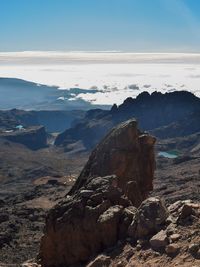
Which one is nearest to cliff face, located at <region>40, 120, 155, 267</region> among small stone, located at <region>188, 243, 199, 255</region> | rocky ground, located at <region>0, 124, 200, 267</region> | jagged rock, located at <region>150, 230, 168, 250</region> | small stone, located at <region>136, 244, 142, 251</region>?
rocky ground, located at <region>0, 124, 200, 267</region>

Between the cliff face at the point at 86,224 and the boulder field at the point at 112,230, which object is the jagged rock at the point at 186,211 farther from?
the cliff face at the point at 86,224

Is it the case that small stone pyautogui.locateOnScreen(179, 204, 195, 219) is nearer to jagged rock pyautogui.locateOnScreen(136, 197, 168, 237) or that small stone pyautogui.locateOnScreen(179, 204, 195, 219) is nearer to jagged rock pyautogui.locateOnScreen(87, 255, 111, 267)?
jagged rock pyautogui.locateOnScreen(136, 197, 168, 237)

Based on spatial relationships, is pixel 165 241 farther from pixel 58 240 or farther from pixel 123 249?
pixel 58 240

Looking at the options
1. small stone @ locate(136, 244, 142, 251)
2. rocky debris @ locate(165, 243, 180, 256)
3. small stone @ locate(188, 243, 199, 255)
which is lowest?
small stone @ locate(136, 244, 142, 251)

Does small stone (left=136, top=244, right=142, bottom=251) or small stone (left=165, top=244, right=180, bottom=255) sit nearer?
small stone (left=165, top=244, right=180, bottom=255)

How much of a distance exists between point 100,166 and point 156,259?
23533mm

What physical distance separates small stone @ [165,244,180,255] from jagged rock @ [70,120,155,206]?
22584mm

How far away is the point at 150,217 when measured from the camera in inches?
882

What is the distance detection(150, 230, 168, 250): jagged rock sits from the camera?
20.6 m

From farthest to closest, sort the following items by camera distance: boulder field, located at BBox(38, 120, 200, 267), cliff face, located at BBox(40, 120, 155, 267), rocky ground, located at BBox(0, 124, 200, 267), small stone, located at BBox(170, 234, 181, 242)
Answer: cliff face, located at BBox(40, 120, 155, 267)
boulder field, located at BBox(38, 120, 200, 267)
small stone, located at BBox(170, 234, 181, 242)
rocky ground, located at BBox(0, 124, 200, 267)

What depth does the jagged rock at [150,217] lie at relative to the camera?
21938 millimetres

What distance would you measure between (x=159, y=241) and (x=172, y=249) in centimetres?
89

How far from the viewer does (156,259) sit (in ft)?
65.7

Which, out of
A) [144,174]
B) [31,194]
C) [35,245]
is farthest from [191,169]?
[144,174]
